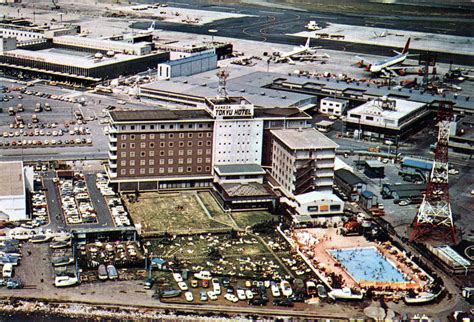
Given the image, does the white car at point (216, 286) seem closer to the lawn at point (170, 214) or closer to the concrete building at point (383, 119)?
the lawn at point (170, 214)

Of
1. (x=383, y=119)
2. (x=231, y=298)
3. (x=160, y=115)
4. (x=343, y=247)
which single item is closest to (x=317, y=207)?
(x=343, y=247)

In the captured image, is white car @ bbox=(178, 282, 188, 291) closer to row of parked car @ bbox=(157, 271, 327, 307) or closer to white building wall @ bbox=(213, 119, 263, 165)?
row of parked car @ bbox=(157, 271, 327, 307)

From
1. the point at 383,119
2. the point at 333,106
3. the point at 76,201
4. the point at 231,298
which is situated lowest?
the point at 231,298

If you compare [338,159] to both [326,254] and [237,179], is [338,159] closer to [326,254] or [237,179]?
[237,179]

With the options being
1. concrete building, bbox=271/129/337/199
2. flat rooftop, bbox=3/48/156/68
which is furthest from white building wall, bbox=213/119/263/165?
flat rooftop, bbox=3/48/156/68

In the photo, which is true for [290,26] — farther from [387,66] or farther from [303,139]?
[303,139]
